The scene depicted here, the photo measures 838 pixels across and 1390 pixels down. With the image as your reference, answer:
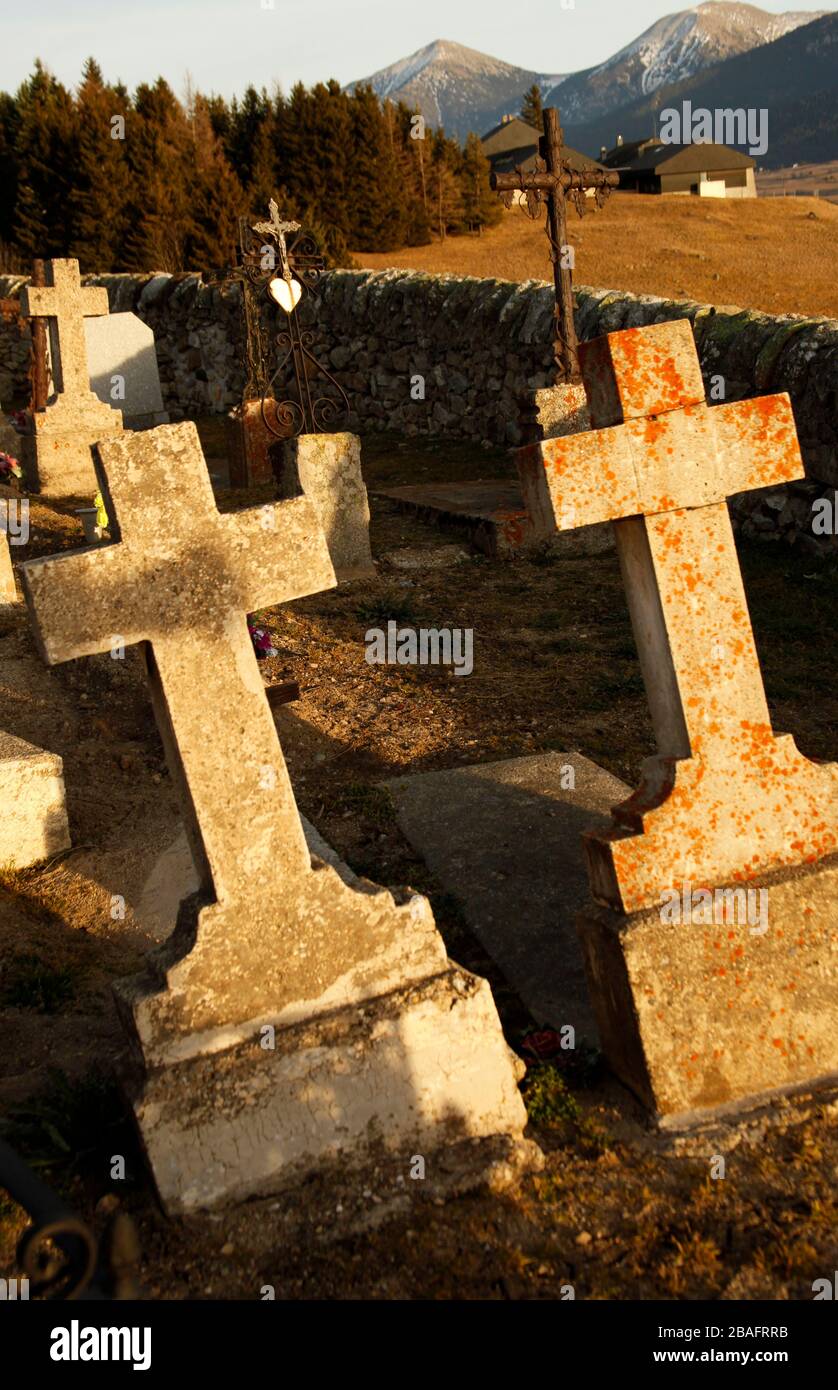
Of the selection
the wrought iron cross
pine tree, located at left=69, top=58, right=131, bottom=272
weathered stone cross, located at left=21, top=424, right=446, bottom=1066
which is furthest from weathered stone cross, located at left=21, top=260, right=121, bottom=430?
pine tree, located at left=69, top=58, right=131, bottom=272

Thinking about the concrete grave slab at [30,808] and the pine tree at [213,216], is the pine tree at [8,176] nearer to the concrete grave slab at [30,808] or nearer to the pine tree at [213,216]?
the pine tree at [213,216]

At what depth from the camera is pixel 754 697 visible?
3.30 m

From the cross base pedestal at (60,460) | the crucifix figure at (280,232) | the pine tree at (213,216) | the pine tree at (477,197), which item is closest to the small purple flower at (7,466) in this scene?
the cross base pedestal at (60,460)

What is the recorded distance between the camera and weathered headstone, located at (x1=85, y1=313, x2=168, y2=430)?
1659cm

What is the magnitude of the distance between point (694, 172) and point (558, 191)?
38.6m

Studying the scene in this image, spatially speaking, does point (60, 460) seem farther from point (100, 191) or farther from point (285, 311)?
point (100, 191)

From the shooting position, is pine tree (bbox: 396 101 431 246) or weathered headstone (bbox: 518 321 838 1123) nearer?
weathered headstone (bbox: 518 321 838 1123)

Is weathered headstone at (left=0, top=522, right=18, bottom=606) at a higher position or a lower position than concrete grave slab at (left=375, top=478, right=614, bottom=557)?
higher

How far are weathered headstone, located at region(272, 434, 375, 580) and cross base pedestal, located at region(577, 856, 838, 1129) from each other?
6.06 metres

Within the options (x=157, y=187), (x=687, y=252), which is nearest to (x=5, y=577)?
Result: (x=687, y=252)

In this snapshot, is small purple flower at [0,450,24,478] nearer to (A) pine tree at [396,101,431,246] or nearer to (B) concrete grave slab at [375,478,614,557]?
(B) concrete grave slab at [375,478,614,557]

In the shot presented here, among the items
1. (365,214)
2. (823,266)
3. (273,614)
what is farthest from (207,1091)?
(365,214)

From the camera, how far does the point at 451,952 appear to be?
4.09 metres
